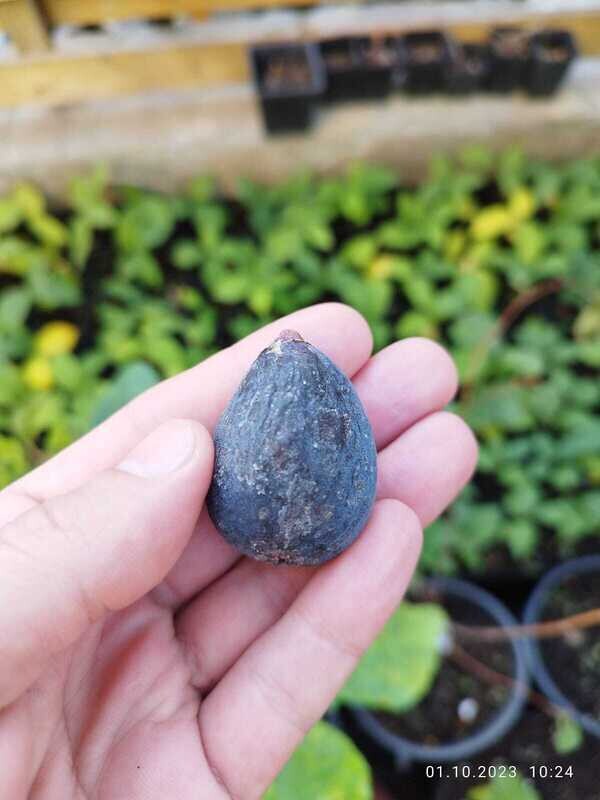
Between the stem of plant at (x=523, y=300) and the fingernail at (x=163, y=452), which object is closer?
the fingernail at (x=163, y=452)

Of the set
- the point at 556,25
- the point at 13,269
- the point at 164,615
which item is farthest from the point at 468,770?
the point at 556,25

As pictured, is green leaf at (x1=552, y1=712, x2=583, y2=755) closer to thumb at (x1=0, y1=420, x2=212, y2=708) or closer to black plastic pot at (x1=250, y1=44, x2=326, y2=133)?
thumb at (x1=0, y1=420, x2=212, y2=708)

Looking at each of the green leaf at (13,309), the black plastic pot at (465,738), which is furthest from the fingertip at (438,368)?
the green leaf at (13,309)

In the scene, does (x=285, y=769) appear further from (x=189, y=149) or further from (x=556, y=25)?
(x=556, y=25)

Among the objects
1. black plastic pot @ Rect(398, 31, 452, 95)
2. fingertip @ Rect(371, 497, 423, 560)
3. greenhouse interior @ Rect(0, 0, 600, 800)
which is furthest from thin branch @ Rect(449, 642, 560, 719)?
black plastic pot @ Rect(398, 31, 452, 95)

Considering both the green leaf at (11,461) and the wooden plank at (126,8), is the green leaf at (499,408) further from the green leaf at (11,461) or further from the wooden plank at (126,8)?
the wooden plank at (126,8)

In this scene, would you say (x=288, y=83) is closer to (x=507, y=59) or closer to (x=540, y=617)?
(x=507, y=59)

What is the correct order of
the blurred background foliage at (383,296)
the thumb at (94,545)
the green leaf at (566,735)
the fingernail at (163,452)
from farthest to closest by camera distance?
→ the blurred background foliage at (383,296) → the green leaf at (566,735) → the fingernail at (163,452) → the thumb at (94,545)
